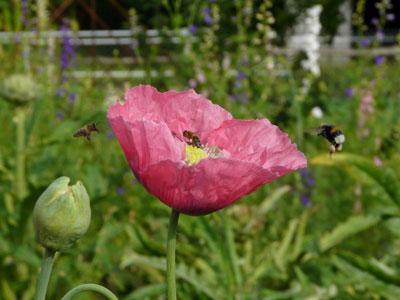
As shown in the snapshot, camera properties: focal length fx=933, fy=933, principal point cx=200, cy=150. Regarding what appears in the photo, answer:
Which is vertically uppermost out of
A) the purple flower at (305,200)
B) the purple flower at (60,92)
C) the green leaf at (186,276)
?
the green leaf at (186,276)

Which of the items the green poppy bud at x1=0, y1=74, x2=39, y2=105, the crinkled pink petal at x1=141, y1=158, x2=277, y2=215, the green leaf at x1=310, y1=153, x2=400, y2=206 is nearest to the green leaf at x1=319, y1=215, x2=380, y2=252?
the green leaf at x1=310, y1=153, x2=400, y2=206

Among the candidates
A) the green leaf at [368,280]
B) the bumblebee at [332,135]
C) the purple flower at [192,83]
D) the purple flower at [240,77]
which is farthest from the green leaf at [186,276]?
the purple flower at [240,77]

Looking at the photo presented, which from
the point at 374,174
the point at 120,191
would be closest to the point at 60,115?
the point at 120,191

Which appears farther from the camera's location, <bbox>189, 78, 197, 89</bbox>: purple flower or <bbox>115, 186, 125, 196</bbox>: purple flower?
<bbox>189, 78, 197, 89</bbox>: purple flower

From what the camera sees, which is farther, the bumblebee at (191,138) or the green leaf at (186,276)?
the green leaf at (186,276)

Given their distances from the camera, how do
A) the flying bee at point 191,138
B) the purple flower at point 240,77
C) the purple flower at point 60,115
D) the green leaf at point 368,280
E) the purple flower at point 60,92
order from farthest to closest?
the purple flower at point 60,92 → the purple flower at point 60,115 → the purple flower at point 240,77 → the green leaf at point 368,280 → the flying bee at point 191,138

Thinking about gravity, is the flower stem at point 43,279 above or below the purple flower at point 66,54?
above

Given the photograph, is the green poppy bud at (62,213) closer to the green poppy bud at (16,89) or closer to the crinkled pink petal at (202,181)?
the crinkled pink petal at (202,181)

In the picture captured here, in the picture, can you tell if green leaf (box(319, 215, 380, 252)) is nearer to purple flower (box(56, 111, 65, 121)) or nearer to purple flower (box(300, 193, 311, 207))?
purple flower (box(300, 193, 311, 207))
